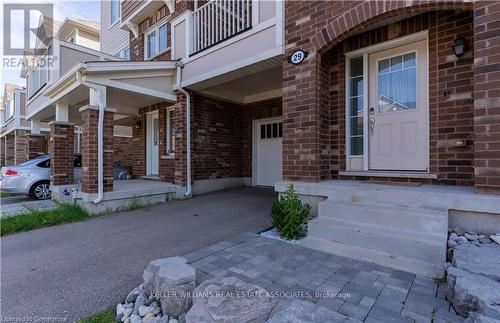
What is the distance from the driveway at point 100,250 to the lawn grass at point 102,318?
11cm

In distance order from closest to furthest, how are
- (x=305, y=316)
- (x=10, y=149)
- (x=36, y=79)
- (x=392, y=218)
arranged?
(x=305, y=316) < (x=392, y=218) < (x=36, y=79) < (x=10, y=149)

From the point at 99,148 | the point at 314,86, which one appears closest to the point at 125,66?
the point at 99,148

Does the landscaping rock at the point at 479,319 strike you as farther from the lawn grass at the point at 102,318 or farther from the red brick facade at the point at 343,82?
the lawn grass at the point at 102,318

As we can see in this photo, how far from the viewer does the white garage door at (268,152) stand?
25.4 ft

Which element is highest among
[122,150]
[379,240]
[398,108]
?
[398,108]

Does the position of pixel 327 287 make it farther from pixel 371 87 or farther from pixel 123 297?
pixel 371 87

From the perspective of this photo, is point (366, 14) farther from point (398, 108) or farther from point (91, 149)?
point (91, 149)

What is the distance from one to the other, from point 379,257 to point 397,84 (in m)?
2.79

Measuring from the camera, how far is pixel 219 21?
6.07m

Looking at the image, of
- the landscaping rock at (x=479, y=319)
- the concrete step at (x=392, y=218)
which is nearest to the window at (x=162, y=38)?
the concrete step at (x=392, y=218)

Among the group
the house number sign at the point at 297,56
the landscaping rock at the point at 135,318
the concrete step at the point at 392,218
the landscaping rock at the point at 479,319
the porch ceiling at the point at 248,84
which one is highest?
the porch ceiling at the point at 248,84

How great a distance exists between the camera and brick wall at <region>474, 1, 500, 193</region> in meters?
2.85

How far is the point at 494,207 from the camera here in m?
2.70

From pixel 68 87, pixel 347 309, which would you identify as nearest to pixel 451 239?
pixel 347 309
